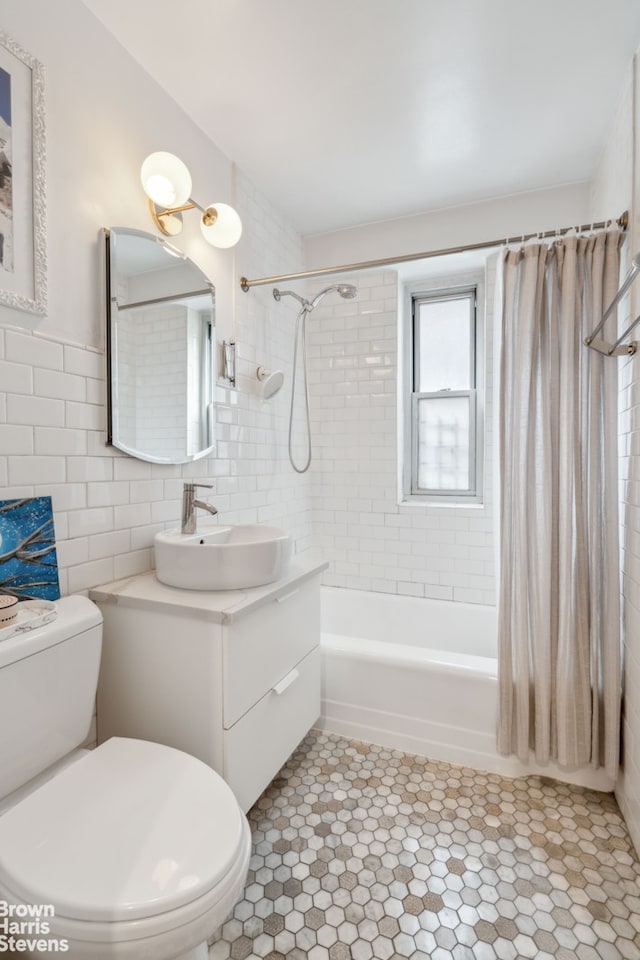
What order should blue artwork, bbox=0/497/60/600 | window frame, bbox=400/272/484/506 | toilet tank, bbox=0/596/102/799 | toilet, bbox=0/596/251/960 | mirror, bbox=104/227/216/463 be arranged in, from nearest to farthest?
toilet, bbox=0/596/251/960, toilet tank, bbox=0/596/102/799, blue artwork, bbox=0/497/60/600, mirror, bbox=104/227/216/463, window frame, bbox=400/272/484/506

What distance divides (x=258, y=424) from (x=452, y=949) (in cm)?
200

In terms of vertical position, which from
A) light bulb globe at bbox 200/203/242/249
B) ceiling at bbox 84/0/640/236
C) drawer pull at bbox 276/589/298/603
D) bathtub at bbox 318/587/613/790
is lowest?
bathtub at bbox 318/587/613/790

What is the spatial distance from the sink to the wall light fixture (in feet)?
3.77

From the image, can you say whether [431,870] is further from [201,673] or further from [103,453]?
[103,453]

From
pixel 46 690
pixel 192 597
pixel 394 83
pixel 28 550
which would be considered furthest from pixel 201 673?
pixel 394 83

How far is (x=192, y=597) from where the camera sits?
52.7 inches

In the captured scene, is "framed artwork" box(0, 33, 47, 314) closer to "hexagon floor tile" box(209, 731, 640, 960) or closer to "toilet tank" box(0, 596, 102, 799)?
"toilet tank" box(0, 596, 102, 799)

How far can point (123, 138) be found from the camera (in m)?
1.52

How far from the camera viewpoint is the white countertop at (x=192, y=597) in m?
1.25

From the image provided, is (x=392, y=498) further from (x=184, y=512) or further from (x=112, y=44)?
(x=112, y=44)

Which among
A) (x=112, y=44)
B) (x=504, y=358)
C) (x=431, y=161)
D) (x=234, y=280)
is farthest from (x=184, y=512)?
(x=431, y=161)

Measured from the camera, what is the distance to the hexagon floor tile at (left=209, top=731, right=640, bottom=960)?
1.16m

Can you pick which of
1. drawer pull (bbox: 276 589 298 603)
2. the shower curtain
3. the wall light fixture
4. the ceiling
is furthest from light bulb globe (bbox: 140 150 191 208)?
drawer pull (bbox: 276 589 298 603)

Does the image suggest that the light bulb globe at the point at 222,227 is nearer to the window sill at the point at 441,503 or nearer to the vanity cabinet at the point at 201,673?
the vanity cabinet at the point at 201,673
